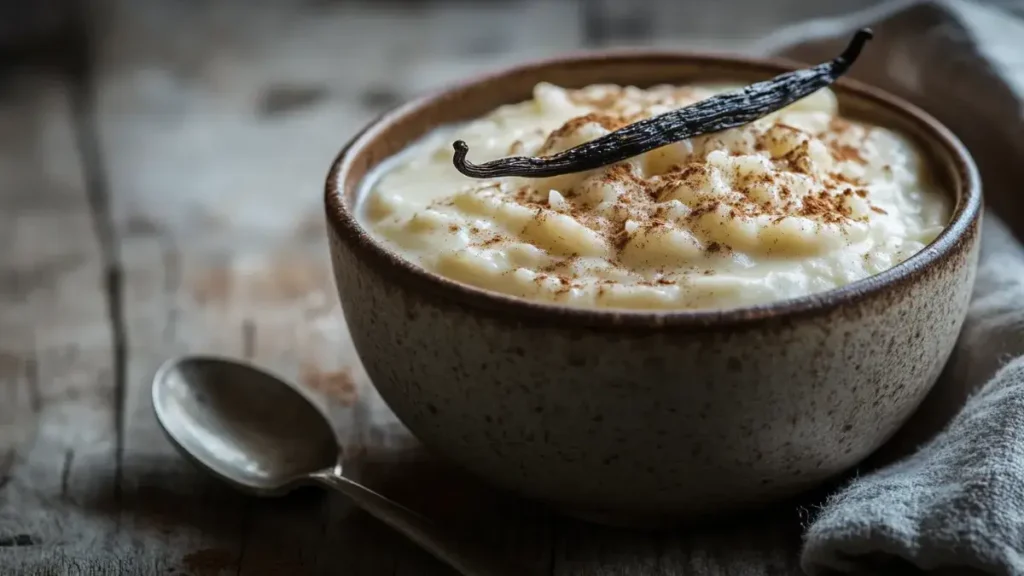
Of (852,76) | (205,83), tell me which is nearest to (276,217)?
(205,83)

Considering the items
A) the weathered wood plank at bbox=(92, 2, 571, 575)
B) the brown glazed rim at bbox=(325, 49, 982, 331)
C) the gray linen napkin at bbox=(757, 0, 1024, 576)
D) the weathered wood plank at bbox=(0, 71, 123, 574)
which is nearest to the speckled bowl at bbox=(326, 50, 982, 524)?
the brown glazed rim at bbox=(325, 49, 982, 331)

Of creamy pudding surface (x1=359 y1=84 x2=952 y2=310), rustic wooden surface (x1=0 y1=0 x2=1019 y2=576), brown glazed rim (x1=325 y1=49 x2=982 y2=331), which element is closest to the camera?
brown glazed rim (x1=325 y1=49 x2=982 y2=331)

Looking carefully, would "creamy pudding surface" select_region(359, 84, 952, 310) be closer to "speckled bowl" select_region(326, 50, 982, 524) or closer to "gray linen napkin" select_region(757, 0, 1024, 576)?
"speckled bowl" select_region(326, 50, 982, 524)

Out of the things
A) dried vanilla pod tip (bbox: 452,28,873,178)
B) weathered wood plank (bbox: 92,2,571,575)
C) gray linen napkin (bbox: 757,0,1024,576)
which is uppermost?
dried vanilla pod tip (bbox: 452,28,873,178)

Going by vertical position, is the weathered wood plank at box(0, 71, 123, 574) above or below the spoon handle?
below

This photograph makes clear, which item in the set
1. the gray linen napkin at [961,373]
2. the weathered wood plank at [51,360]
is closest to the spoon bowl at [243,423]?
the weathered wood plank at [51,360]

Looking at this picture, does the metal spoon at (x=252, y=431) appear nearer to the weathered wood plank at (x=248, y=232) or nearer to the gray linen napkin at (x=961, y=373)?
the weathered wood plank at (x=248, y=232)
